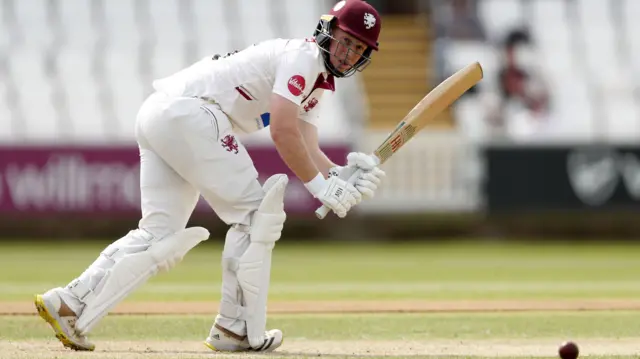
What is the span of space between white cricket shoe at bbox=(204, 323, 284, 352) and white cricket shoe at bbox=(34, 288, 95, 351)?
512 millimetres

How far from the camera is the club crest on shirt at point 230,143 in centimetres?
513

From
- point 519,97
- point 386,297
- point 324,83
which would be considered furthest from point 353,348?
point 519,97

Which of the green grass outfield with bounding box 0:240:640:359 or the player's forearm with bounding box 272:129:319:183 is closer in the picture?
the player's forearm with bounding box 272:129:319:183

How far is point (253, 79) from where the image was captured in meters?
5.15

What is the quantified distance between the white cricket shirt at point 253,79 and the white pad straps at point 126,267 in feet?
1.85

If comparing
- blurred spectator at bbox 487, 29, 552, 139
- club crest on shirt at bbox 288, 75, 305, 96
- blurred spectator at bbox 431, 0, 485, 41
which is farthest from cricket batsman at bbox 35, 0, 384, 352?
blurred spectator at bbox 431, 0, 485, 41

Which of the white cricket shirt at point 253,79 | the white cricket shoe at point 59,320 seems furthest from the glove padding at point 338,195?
the white cricket shoe at point 59,320

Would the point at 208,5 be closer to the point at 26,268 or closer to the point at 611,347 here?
the point at 26,268

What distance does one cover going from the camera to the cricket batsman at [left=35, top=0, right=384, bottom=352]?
5.04 m

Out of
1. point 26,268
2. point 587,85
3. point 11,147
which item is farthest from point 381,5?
point 26,268

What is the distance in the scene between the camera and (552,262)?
11.7m

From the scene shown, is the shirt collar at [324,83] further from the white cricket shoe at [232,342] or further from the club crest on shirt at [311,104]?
the white cricket shoe at [232,342]

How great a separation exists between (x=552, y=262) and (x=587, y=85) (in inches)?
210

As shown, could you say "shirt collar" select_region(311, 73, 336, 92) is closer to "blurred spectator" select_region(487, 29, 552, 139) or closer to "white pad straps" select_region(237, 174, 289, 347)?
"white pad straps" select_region(237, 174, 289, 347)
